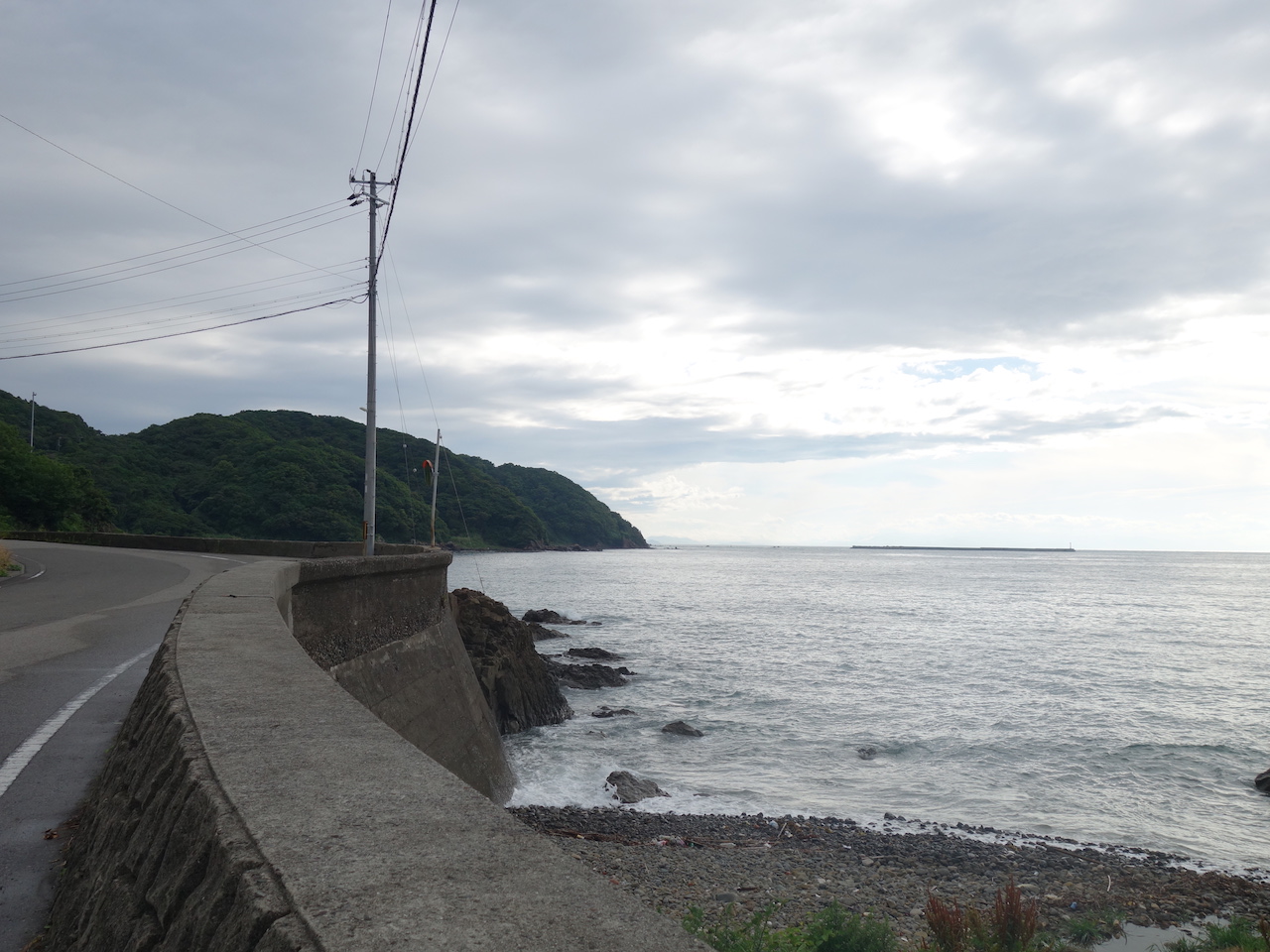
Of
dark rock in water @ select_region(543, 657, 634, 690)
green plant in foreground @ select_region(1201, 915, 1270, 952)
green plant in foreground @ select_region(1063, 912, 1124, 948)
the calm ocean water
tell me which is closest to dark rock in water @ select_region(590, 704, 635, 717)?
the calm ocean water

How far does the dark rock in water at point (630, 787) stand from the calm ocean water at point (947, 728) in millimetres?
293

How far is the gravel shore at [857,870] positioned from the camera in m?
9.48

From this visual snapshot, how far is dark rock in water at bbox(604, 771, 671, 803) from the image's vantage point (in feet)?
45.0

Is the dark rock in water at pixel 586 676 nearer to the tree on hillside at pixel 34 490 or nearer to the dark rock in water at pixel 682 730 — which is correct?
the dark rock in water at pixel 682 730

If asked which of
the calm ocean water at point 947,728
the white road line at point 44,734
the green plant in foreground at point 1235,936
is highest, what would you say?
the white road line at point 44,734

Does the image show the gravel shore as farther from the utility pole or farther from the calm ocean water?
the utility pole

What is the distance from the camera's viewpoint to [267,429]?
95.2m

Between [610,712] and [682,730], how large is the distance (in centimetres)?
233

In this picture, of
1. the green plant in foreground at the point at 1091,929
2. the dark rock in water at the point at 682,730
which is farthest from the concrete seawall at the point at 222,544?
the green plant in foreground at the point at 1091,929

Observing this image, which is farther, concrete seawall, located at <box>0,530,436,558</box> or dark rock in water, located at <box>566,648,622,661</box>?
dark rock in water, located at <box>566,648,622,661</box>

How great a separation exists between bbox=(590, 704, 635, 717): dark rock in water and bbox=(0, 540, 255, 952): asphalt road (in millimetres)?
Result: 9724

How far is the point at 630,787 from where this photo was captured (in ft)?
45.9

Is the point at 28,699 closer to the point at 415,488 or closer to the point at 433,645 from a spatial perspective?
the point at 433,645

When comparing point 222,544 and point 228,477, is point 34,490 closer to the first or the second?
point 228,477
